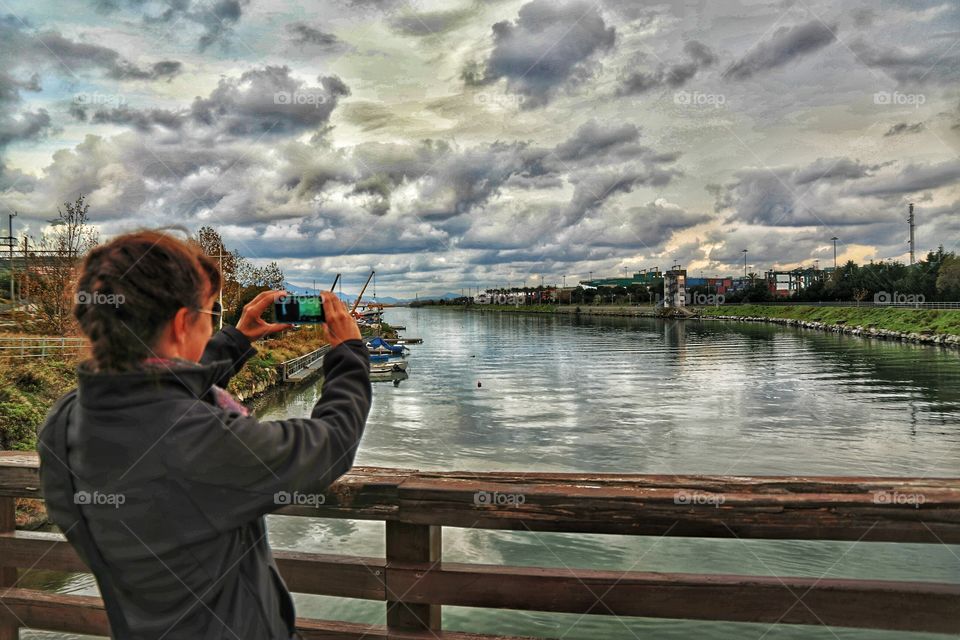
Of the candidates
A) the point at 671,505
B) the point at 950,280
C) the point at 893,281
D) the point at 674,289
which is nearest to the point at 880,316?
the point at 950,280

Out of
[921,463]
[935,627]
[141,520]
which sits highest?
[141,520]

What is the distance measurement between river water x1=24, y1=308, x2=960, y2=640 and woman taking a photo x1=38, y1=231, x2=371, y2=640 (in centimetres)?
768

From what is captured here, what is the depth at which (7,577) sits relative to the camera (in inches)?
104

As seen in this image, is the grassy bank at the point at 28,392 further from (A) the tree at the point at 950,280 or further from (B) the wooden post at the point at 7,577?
(A) the tree at the point at 950,280

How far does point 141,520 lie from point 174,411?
24 centimetres

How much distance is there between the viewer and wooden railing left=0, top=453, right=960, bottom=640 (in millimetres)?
2035

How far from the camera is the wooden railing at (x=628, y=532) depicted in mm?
2035

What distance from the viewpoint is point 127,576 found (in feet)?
4.46

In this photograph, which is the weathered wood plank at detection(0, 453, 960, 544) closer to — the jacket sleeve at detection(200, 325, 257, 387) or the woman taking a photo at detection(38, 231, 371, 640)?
the jacket sleeve at detection(200, 325, 257, 387)

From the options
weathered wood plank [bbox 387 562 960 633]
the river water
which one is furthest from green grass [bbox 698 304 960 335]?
weathered wood plank [bbox 387 562 960 633]

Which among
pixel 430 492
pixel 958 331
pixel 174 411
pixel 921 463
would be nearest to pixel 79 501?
pixel 174 411

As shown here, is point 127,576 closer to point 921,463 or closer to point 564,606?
point 564,606

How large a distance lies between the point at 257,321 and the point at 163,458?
79 centimetres

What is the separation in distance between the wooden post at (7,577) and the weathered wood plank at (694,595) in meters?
1.64
